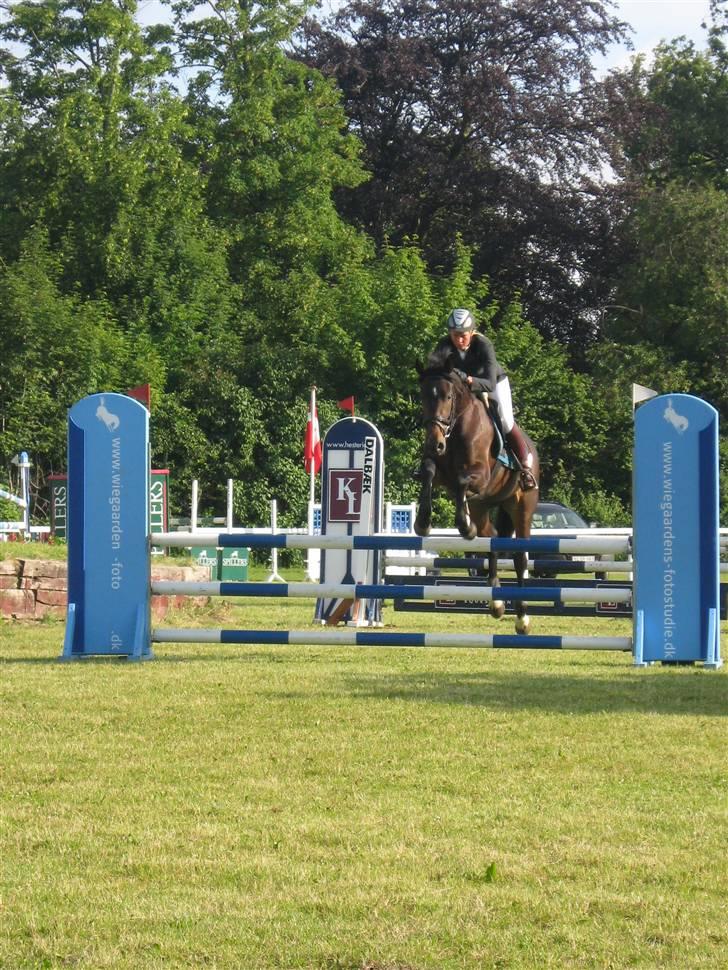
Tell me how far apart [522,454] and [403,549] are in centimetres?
148

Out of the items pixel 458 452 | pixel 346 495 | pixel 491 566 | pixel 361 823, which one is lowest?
pixel 361 823

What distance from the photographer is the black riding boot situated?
442 inches

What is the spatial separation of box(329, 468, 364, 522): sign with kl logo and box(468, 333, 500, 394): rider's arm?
4298mm

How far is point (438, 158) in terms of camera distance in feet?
129

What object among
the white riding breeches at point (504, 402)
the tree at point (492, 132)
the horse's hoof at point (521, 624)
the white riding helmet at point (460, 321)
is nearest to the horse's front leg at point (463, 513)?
the white riding breeches at point (504, 402)

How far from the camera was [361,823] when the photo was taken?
5.12 m

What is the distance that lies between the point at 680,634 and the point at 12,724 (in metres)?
4.91

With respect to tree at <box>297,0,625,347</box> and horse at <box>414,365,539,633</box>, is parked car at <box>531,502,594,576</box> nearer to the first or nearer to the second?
tree at <box>297,0,625,347</box>

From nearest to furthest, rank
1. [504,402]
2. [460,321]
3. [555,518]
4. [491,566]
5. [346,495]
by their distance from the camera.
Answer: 1. [460,321]
2. [504,402]
3. [491,566]
4. [346,495]
5. [555,518]

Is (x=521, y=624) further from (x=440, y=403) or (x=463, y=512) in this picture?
(x=440, y=403)

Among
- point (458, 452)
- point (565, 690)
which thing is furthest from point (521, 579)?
point (565, 690)

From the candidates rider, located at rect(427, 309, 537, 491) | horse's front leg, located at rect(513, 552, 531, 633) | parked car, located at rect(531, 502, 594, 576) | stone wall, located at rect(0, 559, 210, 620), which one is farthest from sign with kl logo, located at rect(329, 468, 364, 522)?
parked car, located at rect(531, 502, 594, 576)

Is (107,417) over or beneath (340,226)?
beneath

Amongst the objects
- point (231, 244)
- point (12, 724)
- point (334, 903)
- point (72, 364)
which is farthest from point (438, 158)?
point (334, 903)
